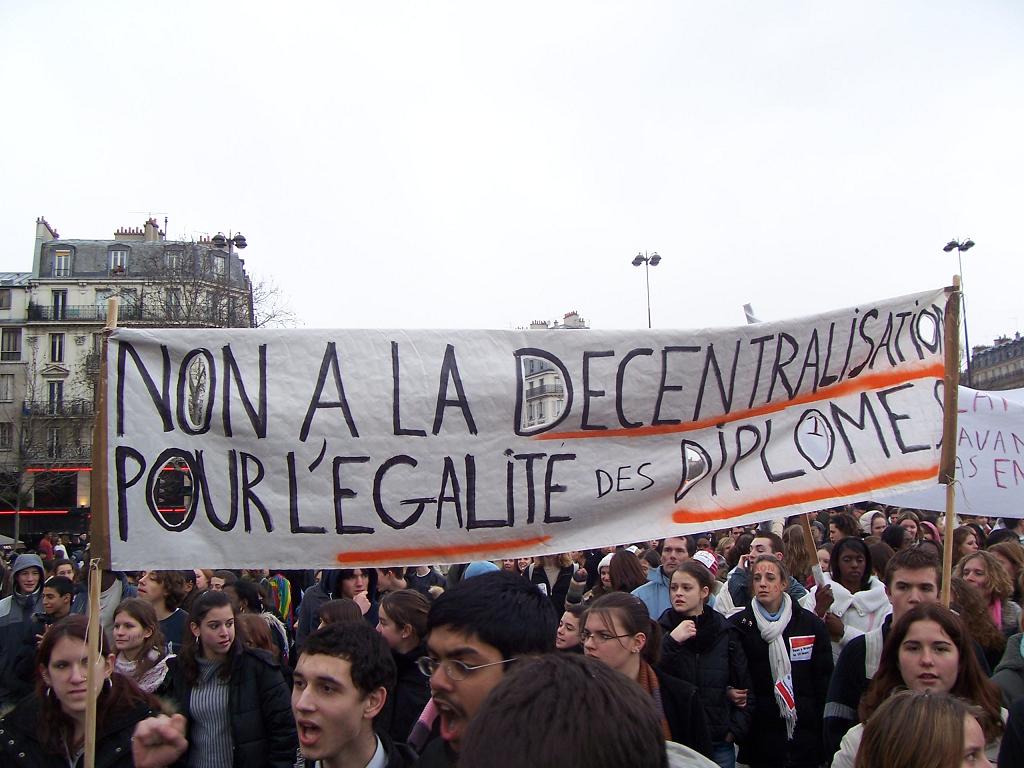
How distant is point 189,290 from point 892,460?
3475 centimetres

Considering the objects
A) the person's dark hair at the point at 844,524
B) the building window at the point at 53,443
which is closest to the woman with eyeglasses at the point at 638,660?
the person's dark hair at the point at 844,524

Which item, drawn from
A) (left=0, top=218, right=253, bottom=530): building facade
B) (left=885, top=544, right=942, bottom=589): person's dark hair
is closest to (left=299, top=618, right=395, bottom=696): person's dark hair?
(left=885, top=544, right=942, bottom=589): person's dark hair

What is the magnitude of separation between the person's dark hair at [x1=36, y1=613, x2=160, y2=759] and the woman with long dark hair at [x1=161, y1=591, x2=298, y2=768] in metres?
0.48

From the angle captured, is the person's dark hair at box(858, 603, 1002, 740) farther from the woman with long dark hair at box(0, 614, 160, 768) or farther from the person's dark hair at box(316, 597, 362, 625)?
the person's dark hair at box(316, 597, 362, 625)

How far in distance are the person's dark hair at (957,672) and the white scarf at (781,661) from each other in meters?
1.70

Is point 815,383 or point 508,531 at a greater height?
point 815,383

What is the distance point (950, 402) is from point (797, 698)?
195cm

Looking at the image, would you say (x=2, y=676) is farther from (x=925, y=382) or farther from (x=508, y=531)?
(x=925, y=382)

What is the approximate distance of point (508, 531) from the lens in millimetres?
3746

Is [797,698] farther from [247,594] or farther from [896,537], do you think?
[247,594]

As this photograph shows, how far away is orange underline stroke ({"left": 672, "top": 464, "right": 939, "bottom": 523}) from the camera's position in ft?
13.2

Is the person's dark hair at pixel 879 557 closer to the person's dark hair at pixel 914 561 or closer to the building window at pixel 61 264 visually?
the person's dark hair at pixel 914 561

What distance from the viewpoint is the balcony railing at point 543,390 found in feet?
12.7

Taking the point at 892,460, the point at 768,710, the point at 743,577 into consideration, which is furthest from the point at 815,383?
the point at 743,577
